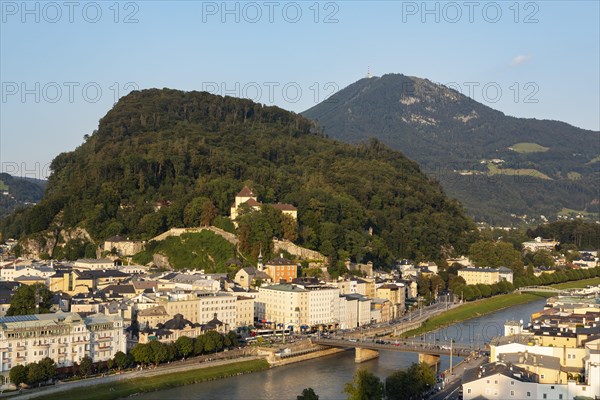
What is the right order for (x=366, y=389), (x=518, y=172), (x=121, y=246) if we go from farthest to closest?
(x=518, y=172)
(x=121, y=246)
(x=366, y=389)

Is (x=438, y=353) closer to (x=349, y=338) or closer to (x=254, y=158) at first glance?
(x=349, y=338)

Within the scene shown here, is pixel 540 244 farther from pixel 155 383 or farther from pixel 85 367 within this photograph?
pixel 85 367

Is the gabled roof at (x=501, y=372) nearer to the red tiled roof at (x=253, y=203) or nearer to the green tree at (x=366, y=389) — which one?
the green tree at (x=366, y=389)

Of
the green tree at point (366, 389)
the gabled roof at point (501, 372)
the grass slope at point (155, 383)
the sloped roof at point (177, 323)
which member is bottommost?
the grass slope at point (155, 383)

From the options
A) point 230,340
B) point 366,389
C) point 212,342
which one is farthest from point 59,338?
point 366,389

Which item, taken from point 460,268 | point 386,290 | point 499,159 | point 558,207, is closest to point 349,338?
point 386,290

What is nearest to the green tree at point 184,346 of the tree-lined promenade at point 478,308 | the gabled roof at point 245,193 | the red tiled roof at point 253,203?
the tree-lined promenade at point 478,308
